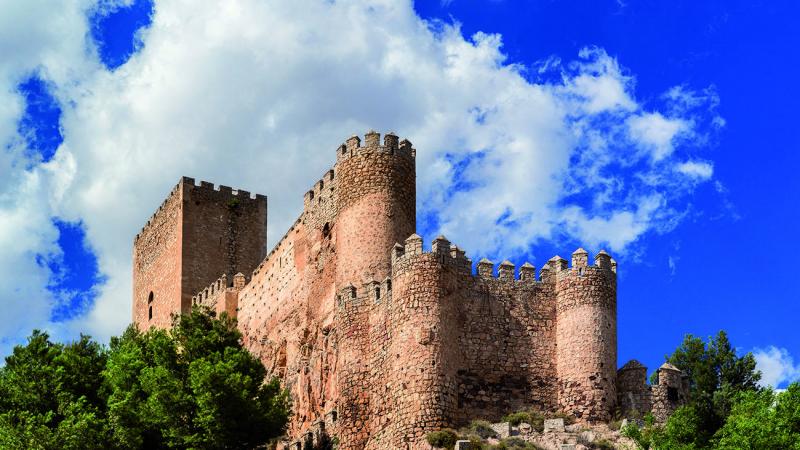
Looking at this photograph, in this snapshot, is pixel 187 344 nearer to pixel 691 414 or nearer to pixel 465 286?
pixel 465 286

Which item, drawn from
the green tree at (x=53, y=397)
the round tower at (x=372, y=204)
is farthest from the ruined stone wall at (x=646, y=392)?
the green tree at (x=53, y=397)

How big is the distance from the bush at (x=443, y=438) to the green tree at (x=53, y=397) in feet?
39.8

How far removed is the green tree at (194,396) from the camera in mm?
49969

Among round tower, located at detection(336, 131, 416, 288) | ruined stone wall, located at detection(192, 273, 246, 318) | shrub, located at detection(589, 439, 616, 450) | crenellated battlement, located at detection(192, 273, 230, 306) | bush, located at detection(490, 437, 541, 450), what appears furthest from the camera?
crenellated battlement, located at detection(192, 273, 230, 306)

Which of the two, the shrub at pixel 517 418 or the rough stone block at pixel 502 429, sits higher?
the shrub at pixel 517 418

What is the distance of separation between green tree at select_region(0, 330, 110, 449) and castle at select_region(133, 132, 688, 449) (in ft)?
23.4

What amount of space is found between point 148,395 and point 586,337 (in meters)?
15.4

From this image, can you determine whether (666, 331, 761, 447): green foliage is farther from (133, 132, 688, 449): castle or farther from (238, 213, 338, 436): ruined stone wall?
(238, 213, 338, 436): ruined stone wall

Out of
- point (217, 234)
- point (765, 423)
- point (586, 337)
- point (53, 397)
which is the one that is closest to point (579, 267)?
point (586, 337)

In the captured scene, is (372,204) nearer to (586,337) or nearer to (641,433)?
(586,337)

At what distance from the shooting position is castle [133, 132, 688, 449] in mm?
48156

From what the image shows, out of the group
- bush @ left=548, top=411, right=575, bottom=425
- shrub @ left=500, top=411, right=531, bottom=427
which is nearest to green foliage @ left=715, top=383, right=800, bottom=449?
bush @ left=548, top=411, right=575, bottom=425

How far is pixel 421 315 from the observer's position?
48.2m

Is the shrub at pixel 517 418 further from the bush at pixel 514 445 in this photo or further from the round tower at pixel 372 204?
the round tower at pixel 372 204
